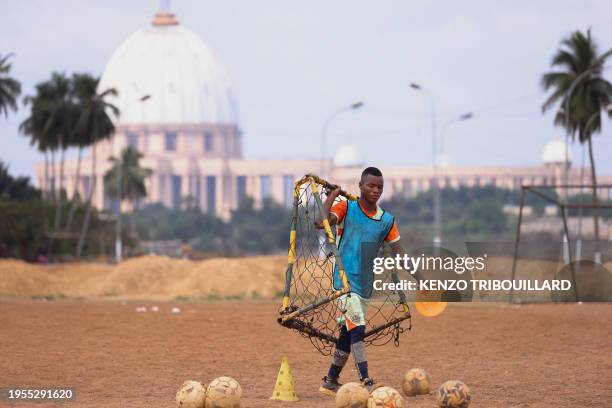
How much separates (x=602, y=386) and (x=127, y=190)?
98.4 m

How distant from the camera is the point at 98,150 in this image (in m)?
198

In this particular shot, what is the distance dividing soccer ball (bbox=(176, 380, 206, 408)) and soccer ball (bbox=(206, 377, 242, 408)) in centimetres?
6

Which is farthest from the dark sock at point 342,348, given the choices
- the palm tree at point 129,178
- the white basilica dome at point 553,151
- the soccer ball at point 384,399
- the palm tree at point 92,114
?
the white basilica dome at point 553,151

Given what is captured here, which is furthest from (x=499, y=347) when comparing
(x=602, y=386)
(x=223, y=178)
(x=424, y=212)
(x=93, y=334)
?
(x=223, y=178)

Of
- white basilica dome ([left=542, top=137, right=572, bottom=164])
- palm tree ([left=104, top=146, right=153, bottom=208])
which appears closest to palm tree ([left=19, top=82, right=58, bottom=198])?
palm tree ([left=104, top=146, right=153, bottom=208])

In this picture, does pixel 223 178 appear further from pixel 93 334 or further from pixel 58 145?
pixel 93 334

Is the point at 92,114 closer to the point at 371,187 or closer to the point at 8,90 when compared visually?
the point at 8,90

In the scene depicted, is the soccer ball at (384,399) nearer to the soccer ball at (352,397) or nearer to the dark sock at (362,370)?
the soccer ball at (352,397)

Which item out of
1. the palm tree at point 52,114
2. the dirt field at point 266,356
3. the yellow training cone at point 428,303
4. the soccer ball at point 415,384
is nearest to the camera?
the soccer ball at point 415,384

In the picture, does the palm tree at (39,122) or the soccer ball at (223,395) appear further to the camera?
the palm tree at (39,122)

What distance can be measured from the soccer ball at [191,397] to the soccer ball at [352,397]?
1274 millimetres

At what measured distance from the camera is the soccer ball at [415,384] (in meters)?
13.5

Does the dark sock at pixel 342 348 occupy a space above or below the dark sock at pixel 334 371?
above

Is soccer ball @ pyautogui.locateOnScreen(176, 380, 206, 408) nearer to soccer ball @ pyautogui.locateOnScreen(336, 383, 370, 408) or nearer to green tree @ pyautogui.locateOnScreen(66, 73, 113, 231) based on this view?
soccer ball @ pyautogui.locateOnScreen(336, 383, 370, 408)
